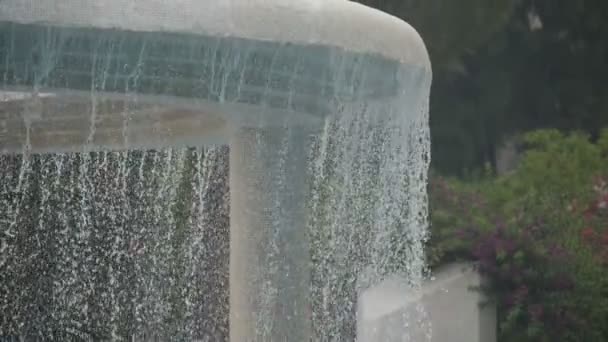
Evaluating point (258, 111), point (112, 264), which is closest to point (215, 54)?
point (258, 111)

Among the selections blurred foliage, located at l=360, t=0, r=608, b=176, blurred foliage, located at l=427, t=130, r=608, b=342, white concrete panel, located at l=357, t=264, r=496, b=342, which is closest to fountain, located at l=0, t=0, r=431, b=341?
white concrete panel, located at l=357, t=264, r=496, b=342

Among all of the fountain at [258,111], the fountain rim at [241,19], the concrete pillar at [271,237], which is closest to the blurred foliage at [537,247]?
the fountain at [258,111]

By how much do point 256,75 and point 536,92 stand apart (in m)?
13.5

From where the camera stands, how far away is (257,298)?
215 inches

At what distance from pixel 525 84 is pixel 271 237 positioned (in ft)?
42.6

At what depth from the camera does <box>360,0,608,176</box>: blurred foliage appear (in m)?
17.3

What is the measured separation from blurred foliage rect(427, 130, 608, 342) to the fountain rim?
4.58 m

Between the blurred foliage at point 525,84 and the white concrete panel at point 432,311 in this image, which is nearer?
the white concrete panel at point 432,311

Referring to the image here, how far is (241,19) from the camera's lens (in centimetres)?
451

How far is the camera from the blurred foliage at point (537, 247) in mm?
9148

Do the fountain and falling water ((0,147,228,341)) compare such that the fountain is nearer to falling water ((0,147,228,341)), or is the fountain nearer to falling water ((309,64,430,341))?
falling water ((309,64,430,341))

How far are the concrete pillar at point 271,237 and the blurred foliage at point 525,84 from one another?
1149 cm

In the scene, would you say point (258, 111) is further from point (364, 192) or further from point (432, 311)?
point (432, 311)

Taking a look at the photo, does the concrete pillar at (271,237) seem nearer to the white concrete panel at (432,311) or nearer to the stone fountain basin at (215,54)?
the stone fountain basin at (215,54)
